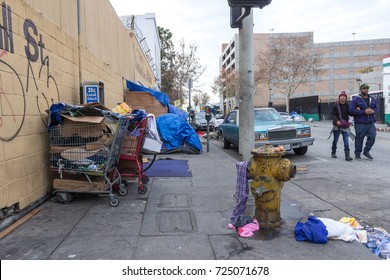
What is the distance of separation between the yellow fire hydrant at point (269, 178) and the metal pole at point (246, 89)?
129 centimetres

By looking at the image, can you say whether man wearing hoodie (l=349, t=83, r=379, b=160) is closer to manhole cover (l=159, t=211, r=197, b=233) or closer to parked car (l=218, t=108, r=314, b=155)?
parked car (l=218, t=108, r=314, b=155)

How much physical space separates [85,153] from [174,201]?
160cm

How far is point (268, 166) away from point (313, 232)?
0.92 metres

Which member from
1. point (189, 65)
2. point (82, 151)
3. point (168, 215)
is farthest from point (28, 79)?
point (189, 65)

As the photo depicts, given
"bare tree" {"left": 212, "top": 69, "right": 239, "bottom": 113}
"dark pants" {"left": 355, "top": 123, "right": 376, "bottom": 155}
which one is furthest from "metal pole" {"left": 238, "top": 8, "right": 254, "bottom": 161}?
"bare tree" {"left": 212, "top": 69, "right": 239, "bottom": 113}

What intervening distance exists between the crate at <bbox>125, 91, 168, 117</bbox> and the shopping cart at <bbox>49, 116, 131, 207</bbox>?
9111 mm

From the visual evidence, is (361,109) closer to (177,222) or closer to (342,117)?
(342,117)

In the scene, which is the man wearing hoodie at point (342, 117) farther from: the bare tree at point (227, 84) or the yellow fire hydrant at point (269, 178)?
the bare tree at point (227, 84)

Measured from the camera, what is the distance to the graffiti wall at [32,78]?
4570mm

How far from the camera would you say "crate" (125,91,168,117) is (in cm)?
1470

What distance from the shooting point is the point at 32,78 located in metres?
5.29

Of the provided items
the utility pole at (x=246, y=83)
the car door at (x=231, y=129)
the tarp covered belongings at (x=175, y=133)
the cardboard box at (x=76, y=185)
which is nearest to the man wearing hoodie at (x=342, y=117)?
the car door at (x=231, y=129)

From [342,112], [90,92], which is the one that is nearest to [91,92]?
[90,92]

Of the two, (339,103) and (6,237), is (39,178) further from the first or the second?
(339,103)
